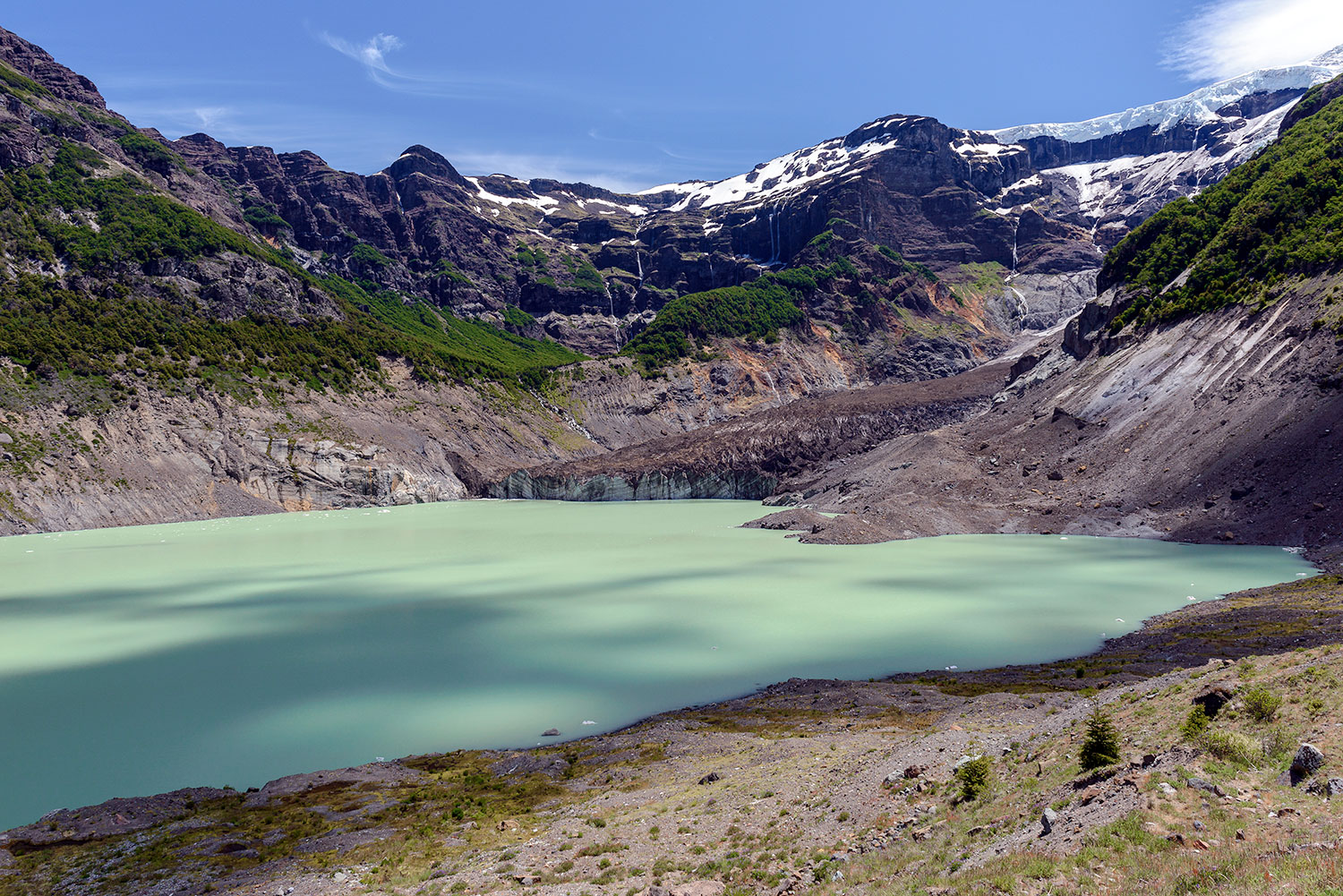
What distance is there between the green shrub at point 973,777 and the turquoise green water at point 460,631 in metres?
11.2

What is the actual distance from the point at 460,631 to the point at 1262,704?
26085 millimetres

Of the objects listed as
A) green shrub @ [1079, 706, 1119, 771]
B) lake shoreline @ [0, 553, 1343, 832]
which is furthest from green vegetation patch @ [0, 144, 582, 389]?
green shrub @ [1079, 706, 1119, 771]

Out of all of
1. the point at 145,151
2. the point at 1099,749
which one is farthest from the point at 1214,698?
the point at 145,151

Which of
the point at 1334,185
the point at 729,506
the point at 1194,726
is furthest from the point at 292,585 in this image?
the point at 1334,185

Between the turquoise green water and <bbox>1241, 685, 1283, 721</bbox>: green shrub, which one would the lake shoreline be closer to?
the turquoise green water

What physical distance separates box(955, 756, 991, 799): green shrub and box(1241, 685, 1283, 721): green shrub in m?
3.96

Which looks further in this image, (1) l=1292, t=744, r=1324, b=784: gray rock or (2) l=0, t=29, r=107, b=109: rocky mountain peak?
(2) l=0, t=29, r=107, b=109: rocky mountain peak

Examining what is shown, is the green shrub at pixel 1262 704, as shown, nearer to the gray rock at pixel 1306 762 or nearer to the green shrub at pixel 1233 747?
the green shrub at pixel 1233 747

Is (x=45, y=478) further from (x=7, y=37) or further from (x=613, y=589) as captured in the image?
(x=7, y=37)

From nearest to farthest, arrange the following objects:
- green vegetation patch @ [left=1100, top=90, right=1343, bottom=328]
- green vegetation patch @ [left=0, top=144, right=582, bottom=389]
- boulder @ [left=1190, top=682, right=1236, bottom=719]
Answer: boulder @ [left=1190, top=682, right=1236, bottom=719], green vegetation patch @ [left=1100, top=90, right=1343, bottom=328], green vegetation patch @ [left=0, top=144, right=582, bottom=389]

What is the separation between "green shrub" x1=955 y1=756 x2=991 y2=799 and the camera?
12.4m

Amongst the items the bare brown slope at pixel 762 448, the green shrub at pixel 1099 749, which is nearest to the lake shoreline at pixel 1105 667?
the green shrub at pixel 1099 749

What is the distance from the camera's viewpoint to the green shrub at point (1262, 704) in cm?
1180

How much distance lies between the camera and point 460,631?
3125 centimetres
